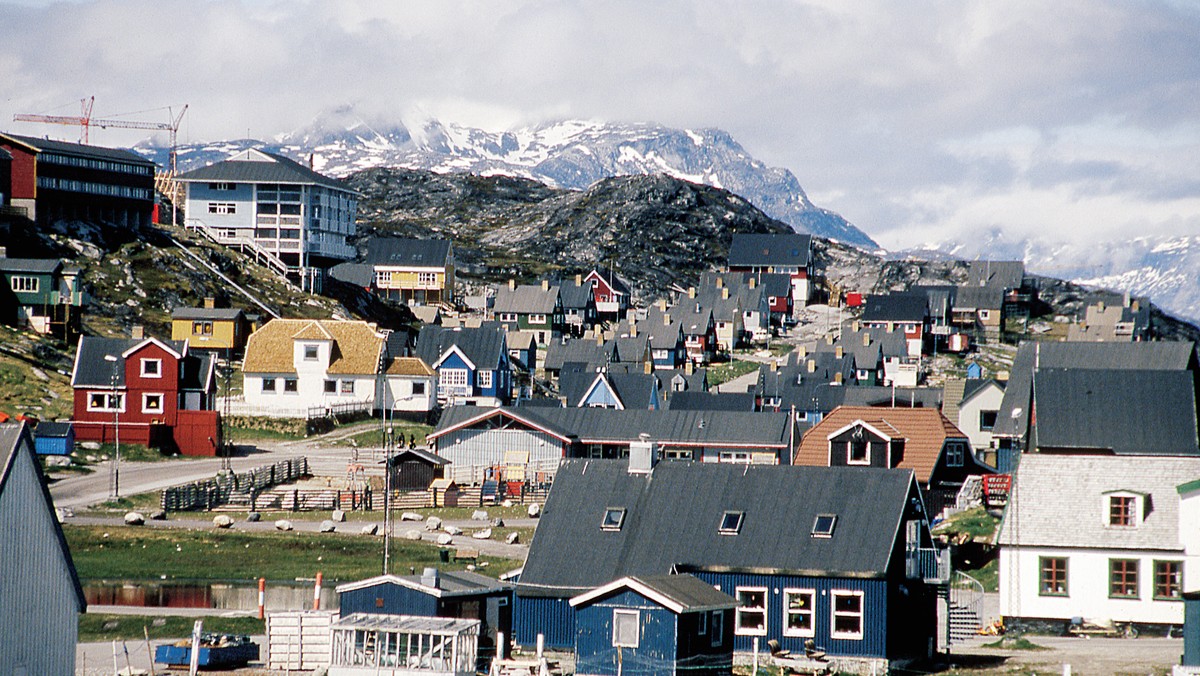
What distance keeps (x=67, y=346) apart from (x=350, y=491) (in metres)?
29.5

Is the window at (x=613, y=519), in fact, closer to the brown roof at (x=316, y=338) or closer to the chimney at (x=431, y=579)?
the chimney at (x=431, y=579)

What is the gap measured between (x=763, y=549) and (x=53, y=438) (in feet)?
146

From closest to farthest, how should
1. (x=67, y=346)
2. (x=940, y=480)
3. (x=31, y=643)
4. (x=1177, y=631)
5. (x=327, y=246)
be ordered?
(x=31, y=643) → (x=1177, y=631) → (x=940, y=480) → (x=67, y=346) → (x=327, y=246)

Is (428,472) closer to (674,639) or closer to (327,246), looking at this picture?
(674,639)

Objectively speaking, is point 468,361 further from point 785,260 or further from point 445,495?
point 785,260

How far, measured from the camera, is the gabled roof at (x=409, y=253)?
164 metres

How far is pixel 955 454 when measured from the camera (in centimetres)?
7656

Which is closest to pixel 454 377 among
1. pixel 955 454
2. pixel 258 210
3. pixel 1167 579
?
pixel 258 210

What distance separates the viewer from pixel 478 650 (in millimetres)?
42250

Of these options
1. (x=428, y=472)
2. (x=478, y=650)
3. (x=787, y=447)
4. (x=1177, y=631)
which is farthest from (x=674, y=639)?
(x=787, y=447)

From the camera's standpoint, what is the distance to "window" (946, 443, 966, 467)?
76312 millimetres

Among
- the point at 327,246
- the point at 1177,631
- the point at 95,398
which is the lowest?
the point at 1177,631

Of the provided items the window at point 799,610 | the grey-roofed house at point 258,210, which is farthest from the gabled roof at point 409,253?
the window at point 799,610

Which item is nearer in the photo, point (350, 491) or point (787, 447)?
point (350, 491)
